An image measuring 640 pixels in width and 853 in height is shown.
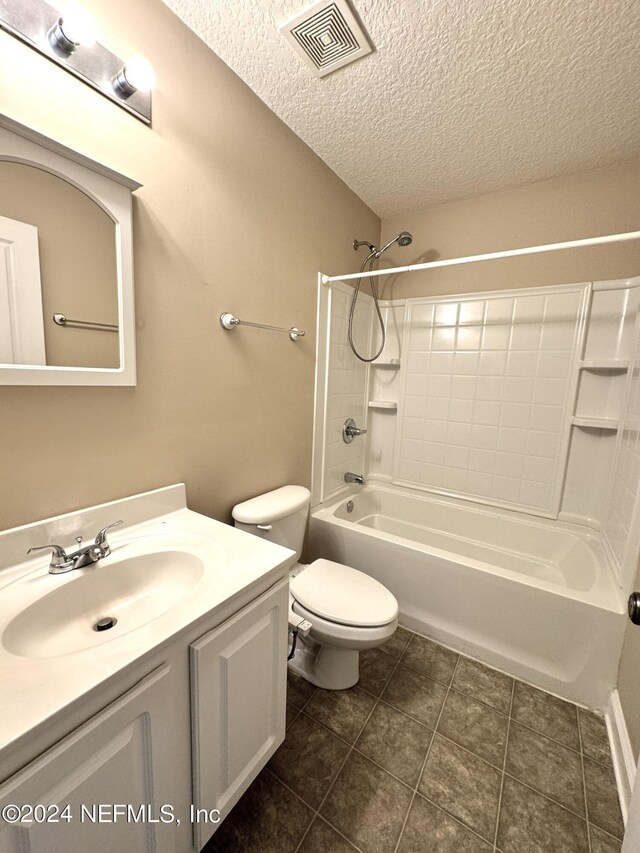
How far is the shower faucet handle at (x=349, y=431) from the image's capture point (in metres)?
2.32

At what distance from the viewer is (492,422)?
2201mm

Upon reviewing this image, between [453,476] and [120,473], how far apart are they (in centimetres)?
199

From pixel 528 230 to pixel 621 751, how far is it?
2.38 m

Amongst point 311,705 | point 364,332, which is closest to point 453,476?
point 364,332

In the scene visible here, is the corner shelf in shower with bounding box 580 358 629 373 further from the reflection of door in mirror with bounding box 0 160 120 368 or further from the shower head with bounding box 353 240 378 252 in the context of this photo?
the reflection of door in mirror with bounding box 0 160 120 368

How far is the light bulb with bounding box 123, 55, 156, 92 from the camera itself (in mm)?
948

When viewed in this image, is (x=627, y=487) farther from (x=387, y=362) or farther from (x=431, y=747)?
(x=387, y=362)

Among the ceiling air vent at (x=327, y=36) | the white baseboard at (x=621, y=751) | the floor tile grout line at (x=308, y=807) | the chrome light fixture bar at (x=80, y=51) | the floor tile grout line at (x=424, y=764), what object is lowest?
the floor tile grout line at (x=308, y=807)

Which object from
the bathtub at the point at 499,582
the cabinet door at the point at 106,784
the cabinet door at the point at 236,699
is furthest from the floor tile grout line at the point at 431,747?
the cabinet door at the point at 106,784

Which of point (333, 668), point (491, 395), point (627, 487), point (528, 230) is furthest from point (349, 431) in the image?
point (528, 230)

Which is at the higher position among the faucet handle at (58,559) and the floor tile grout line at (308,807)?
the faucet handle at (58,559)

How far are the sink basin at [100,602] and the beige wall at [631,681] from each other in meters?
1.49

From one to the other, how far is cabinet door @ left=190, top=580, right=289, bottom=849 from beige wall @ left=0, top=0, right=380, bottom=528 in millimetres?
586

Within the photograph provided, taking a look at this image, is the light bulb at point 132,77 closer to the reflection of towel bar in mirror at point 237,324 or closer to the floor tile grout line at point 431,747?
the reflection of towel bar in mirror at point 237,324
